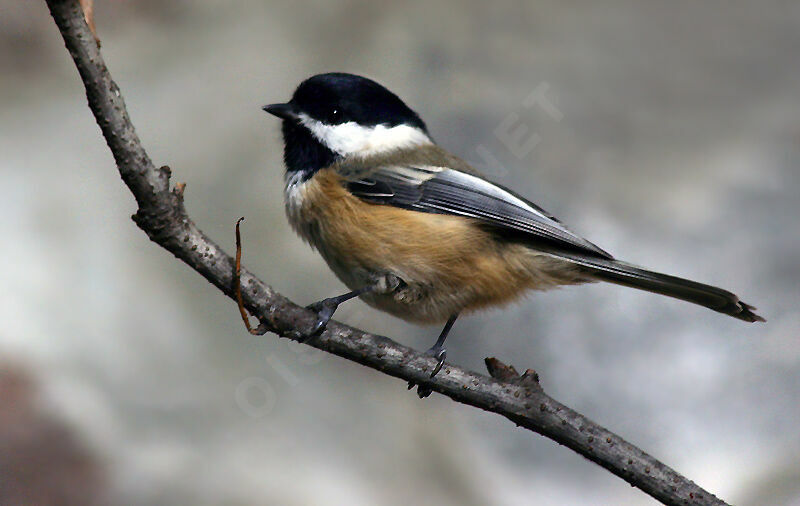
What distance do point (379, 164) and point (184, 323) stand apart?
53.2 inches

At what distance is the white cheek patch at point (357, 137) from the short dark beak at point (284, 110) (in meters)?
0.02

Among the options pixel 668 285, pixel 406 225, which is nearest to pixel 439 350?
pixel 406 225

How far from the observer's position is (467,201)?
2.47 metres

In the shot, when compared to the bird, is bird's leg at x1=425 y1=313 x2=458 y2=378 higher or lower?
lower

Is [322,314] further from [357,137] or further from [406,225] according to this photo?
[357,137]

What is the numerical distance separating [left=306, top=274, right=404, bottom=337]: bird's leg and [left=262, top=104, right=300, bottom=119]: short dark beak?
0.57 metres

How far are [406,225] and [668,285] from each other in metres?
0.73

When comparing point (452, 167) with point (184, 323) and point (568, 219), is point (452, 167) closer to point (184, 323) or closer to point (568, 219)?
point (568, 219)

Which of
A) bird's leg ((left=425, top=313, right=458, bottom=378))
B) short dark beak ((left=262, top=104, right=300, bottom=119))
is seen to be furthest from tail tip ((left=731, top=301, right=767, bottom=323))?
short dark beak ((left=262, top=104, right=300, bottom=119))

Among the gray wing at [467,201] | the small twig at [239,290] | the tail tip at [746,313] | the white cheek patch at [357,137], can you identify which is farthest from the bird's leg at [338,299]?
the tail tip at [746,313]

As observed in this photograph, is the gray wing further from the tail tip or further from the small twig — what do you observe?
the small twig

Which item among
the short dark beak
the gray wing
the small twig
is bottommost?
the small twig

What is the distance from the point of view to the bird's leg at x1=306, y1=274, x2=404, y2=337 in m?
1.88

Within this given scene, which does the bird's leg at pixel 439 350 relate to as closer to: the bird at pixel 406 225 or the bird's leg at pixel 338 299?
the bird at pixel 406 225
